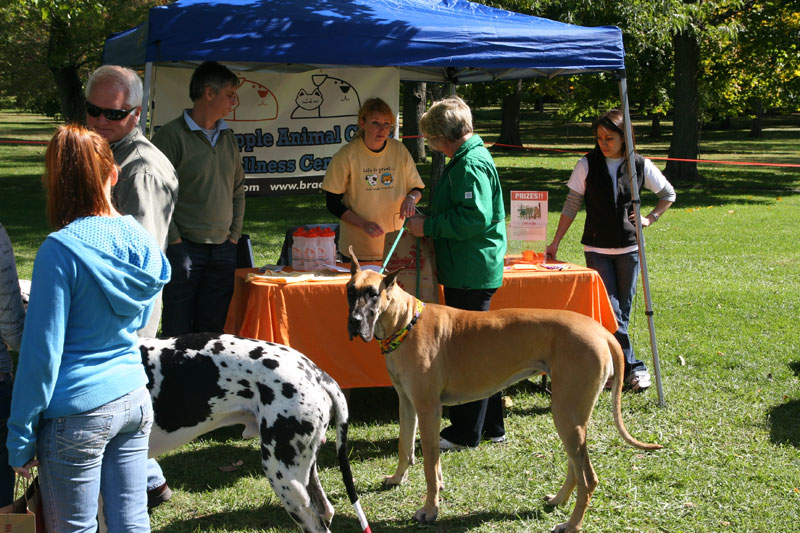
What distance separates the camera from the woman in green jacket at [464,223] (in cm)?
418

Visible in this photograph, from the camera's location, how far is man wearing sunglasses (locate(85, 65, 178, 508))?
10.6 ft

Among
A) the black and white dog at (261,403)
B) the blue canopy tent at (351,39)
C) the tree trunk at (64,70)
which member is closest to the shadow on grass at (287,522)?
the black and white dog at (261,403)

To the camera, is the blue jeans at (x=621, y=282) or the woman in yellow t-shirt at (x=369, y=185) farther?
the blue jeans at (x=621, y=282)

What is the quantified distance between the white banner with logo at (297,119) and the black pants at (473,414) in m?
3.28

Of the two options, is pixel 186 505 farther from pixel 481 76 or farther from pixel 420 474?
pixel 481 76

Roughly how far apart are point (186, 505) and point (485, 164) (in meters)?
2.47

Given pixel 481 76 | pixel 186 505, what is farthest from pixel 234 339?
pixel 481 76

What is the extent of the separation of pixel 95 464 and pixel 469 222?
250 cm

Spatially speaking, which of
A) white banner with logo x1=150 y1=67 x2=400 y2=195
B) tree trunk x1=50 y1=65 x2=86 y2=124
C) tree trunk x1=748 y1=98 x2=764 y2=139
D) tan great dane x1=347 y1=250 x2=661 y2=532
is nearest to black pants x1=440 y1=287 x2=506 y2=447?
tan great dane x1=347 y1=250 x2=661 y2=532

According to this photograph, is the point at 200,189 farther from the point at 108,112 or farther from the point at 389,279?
the point at 389,279

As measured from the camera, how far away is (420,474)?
4379 millimetres

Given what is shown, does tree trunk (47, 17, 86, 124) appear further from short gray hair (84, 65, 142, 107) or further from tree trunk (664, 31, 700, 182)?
short gray hair (84, 65, 142, 107)

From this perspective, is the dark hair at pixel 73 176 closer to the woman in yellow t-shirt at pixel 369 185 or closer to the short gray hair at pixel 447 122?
the short gray hair at pixel 447 122

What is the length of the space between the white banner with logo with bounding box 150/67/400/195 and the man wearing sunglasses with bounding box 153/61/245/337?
2510mm
